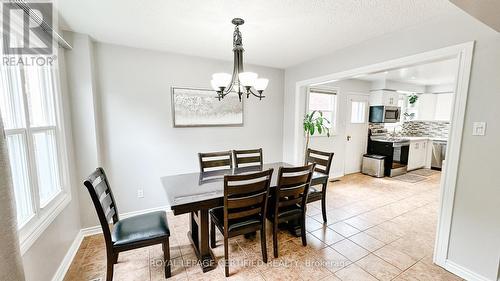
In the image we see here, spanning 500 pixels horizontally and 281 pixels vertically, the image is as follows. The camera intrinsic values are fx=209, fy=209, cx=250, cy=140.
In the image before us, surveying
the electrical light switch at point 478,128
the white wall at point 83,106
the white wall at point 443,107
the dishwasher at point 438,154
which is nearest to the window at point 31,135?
the white wall at point 83,106

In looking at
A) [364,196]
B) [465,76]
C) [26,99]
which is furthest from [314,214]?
[26,99]

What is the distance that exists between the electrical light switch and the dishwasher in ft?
16.1

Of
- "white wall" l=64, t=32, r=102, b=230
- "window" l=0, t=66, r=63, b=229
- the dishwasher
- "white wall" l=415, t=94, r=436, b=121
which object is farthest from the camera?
"white wall" l=415, t=94, r=436, b=121

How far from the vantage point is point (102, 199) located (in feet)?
5.78

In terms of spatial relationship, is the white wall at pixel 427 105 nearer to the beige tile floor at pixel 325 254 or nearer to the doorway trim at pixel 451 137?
the beige tile floor at pixel 325 254

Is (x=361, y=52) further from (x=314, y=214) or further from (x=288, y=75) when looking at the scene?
(x=314, y=214)

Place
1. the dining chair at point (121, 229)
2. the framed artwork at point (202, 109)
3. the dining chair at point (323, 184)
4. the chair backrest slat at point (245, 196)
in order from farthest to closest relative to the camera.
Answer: the framed artwork at point (202, 109) < the dining chair at point (323, 184) < the chair backrest slat at point (245, 196) < the dining chair at point (121, 229)

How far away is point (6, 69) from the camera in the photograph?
140 cm

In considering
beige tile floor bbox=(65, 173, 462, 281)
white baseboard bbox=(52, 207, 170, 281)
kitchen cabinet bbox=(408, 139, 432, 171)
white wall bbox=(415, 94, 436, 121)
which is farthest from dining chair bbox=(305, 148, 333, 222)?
white wall bbox=(415, 94, 436, 121)

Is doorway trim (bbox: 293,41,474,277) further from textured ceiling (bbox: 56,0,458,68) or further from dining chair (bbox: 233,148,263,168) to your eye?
dining chair (bbox: 233,148,263,168)

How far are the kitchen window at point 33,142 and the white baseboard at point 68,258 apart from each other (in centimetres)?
48

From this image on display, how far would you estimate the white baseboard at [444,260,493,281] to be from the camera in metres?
1.79

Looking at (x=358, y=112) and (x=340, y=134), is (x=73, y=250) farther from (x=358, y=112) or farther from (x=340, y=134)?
(x=358, y=112)

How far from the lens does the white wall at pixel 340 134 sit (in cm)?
468
